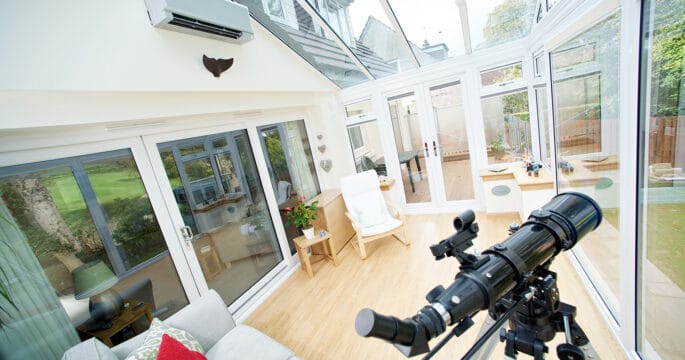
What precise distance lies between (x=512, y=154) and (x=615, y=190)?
2020 millimetres

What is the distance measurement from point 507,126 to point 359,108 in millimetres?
1930

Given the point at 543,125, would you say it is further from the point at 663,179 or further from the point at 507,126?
the point at 663,179

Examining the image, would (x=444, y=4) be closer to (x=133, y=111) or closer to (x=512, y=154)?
(x=512, y=154)

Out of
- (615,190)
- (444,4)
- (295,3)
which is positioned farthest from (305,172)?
(615,190)

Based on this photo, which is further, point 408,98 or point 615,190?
point 408,98

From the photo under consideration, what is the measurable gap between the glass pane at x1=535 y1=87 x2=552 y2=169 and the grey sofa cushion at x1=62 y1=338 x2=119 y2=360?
3.72 m

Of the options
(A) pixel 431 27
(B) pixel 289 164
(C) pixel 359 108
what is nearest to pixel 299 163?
(B) pixel 289 164

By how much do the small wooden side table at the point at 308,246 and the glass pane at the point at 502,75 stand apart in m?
2.63

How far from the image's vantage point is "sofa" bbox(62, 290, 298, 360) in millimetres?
1506

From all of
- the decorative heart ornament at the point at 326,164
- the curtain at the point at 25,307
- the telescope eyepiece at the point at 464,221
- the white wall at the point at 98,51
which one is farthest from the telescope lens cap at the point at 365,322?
the decorative heart ornament at the point at 326,164

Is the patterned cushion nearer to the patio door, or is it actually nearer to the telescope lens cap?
the patio door

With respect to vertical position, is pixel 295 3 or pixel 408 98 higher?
pixel 295 3

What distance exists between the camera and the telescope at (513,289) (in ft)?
1.76

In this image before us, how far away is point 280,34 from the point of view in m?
2.74
